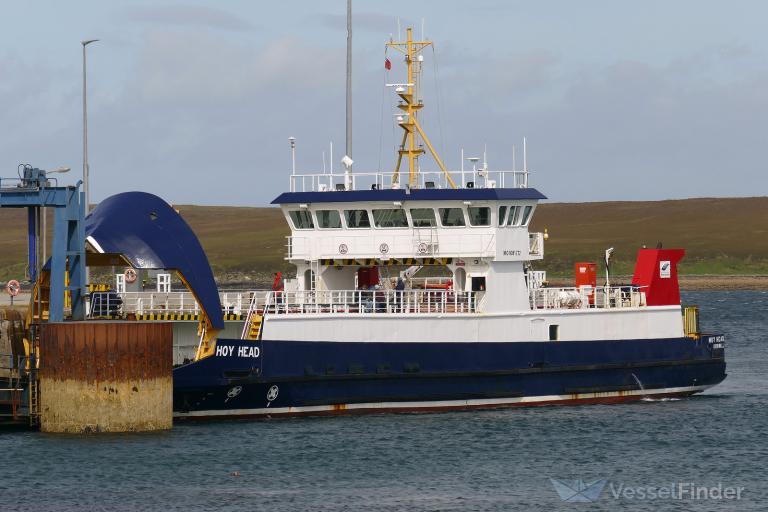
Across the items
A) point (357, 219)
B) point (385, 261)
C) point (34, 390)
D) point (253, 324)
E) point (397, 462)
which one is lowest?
point (397, 462)

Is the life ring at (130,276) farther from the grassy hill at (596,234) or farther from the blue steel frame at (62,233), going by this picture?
the grassy hill at (596,234)

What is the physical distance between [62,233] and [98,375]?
334 cm

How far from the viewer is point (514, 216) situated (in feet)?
118

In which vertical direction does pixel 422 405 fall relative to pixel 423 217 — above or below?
below

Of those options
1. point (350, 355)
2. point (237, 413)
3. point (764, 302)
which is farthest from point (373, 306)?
point (764, 302)

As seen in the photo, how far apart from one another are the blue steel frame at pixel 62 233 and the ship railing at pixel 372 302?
438cm

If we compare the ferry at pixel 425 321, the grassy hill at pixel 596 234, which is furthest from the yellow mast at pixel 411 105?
the grassy hill at pixel 596 234

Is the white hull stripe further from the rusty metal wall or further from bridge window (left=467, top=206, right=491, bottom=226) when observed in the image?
bridge window (left=467, top=206, right=491, bottom=226)

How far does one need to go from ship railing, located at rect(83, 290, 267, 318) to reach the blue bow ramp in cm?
117

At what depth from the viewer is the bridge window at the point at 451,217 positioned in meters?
35.4

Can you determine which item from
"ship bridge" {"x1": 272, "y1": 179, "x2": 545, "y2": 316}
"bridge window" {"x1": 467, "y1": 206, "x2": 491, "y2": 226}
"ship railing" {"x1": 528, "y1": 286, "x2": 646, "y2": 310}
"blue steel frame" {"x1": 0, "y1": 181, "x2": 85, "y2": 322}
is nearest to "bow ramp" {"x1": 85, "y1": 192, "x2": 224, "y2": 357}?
"blue steel frame" {"x1": 0, "y1": 181, "x2": 85, "y2": 322}

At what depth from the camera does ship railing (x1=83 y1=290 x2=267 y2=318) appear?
3391cm

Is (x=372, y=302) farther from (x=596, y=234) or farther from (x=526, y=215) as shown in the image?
(x=596, y=234)

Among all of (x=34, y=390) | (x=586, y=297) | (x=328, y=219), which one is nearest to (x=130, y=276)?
(x=328, y=219)
